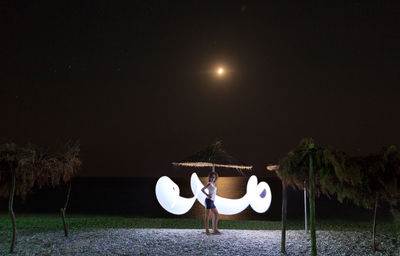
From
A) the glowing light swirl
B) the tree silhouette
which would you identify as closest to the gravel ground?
the tree silhouette

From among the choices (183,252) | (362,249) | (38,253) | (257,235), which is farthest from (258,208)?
(38,253)

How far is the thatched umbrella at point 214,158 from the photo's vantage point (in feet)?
31.0

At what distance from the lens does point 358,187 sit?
21.6 feet

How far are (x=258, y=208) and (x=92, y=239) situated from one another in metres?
5.08

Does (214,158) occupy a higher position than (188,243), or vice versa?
(214,158)

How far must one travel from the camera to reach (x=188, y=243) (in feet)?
22.6

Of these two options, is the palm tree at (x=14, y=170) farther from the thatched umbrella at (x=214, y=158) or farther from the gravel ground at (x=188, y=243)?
the thatched umbrella at (x=214, y=158)

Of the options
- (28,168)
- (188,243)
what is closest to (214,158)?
(188,243)

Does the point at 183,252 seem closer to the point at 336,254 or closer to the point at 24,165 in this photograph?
the point at 336,254

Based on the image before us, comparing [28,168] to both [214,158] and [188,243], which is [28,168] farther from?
[214,158]

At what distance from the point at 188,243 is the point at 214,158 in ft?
10.1

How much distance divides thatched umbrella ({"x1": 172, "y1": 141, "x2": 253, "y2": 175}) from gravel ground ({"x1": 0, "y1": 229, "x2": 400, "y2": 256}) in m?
1.98

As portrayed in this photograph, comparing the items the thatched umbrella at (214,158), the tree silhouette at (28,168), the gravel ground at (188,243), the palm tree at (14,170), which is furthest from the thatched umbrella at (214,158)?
the palm tree at (14,170)

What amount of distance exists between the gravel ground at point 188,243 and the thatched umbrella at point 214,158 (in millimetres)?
1981
